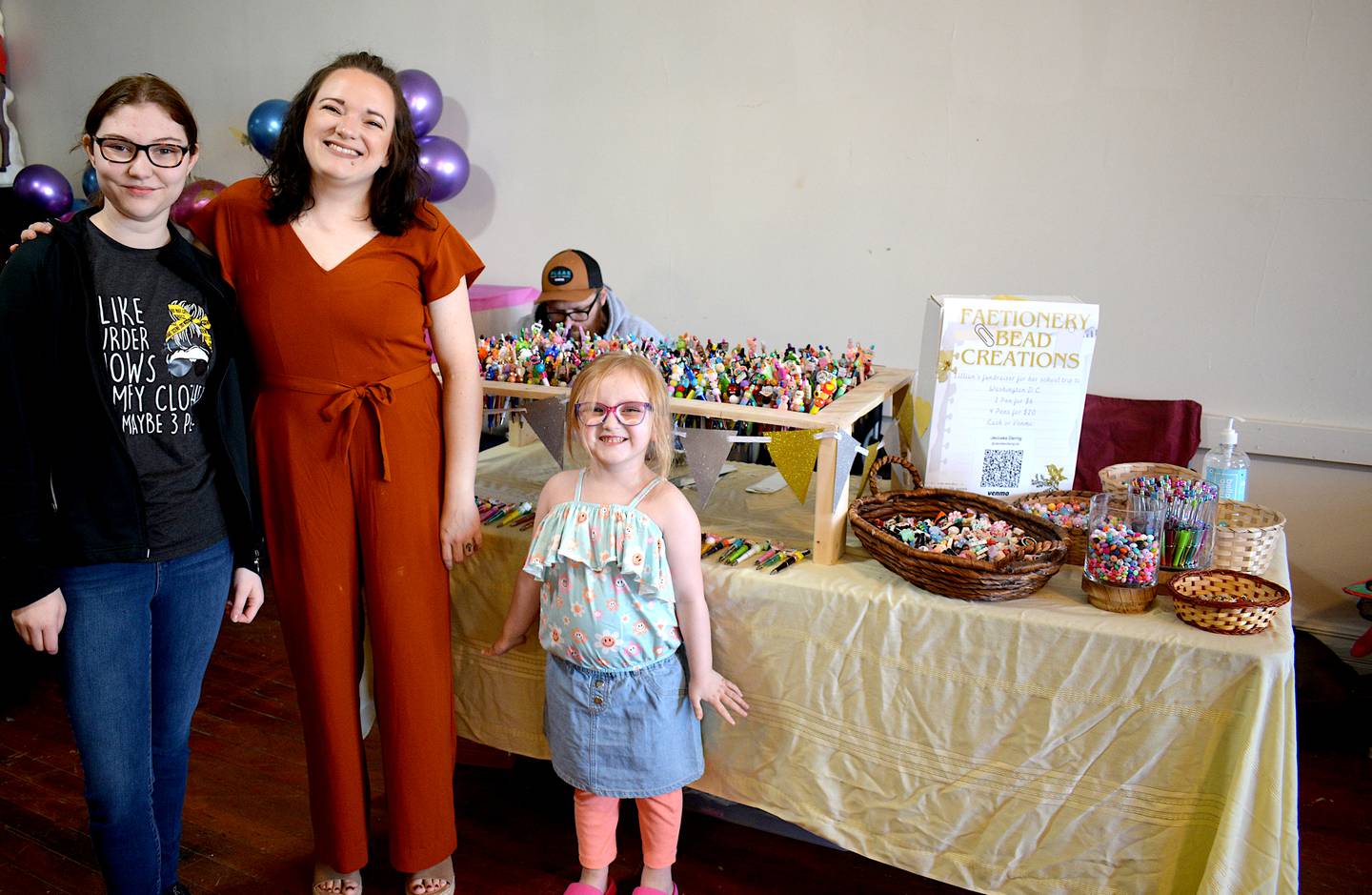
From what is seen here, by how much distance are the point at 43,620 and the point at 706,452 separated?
43.1 inches

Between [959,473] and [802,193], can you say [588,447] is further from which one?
[802,193]

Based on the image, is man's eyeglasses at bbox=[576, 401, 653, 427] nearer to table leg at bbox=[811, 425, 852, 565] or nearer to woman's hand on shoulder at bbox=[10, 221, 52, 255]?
table leg at bbox=[811, 425, 852, 565]

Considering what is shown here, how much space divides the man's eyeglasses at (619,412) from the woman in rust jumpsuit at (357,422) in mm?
238

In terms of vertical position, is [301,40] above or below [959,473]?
above

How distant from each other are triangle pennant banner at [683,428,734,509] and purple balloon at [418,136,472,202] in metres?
2.48

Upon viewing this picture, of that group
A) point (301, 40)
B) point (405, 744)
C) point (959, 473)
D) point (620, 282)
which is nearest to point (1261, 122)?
point (959, 473)

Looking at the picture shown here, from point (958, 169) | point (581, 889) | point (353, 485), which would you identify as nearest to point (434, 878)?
point (581, 889)

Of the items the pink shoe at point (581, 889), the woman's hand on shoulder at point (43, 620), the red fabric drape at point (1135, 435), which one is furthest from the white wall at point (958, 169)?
the woman's hand on shoulder at point (43, 620)

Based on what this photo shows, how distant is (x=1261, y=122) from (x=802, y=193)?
1489 millimetres

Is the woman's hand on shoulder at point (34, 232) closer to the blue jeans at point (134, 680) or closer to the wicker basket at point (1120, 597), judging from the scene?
the blue jeans at point (134, 680)

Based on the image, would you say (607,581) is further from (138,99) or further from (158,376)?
(138,99)

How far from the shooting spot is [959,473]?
1.86 metres

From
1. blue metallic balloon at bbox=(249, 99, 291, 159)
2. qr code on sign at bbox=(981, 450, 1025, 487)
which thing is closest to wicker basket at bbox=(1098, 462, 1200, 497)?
qr code on sign at bbox=(981, 450, 1025, 487)

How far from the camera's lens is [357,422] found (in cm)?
165
